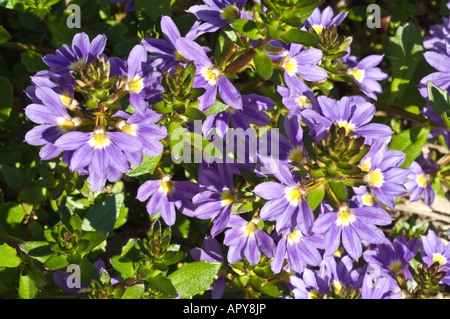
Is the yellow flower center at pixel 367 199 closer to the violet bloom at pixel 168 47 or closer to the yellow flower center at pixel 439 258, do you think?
the yellow flower center at pixel 439 258

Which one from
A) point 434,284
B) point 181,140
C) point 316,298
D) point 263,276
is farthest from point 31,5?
point 434,284

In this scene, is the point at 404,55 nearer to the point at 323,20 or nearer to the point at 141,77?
the point at 323,20

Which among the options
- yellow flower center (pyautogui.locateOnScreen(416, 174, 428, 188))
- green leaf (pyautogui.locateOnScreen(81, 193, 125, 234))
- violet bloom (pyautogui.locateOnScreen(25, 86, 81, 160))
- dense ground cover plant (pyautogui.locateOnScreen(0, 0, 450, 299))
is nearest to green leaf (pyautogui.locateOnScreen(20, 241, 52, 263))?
dense ground cover plant (pyautogui.locateOnScreen(0, 0, 450, 299))

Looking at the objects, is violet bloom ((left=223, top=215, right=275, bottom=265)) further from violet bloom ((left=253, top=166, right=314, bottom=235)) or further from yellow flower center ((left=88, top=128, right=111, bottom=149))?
yellow flower center ((left=88, top=128, right=111, bottom=149))

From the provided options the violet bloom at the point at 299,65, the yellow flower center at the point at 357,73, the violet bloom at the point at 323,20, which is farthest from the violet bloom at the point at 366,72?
the violet bloom at the point at 299,65

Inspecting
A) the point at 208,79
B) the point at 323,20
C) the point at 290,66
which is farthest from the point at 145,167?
the point at 323,20
